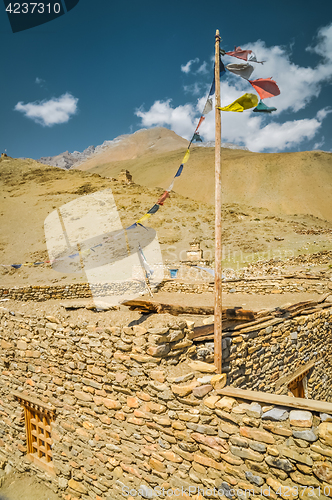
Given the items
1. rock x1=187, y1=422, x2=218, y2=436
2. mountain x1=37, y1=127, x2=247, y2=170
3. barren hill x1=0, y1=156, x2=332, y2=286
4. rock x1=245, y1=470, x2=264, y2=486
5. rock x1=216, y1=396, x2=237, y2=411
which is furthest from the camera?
mountain x1=37, y1=127, x2=247, y2=170

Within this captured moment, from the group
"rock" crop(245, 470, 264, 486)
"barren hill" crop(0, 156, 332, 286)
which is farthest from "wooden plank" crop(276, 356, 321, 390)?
"barren hill" crop(0, 156, 332, 286)

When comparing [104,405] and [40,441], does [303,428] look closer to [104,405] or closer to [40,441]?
[104,405]

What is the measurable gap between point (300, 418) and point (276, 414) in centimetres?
22

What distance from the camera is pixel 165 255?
25.3 metres

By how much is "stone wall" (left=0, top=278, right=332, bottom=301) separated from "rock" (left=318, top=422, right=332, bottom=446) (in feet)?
22.2

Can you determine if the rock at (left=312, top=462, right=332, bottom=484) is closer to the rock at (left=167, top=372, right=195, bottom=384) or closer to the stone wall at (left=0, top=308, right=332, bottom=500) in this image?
the stone wall at (left=0, top=308, right=332, bottom=500)

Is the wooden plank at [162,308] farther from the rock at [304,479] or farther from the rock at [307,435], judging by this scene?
the rock at [304,479]

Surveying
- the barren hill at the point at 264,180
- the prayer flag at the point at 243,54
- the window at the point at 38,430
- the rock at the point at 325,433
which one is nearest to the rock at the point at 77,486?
the window at the point at 38,430

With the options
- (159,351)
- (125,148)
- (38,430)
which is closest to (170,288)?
(38,430)

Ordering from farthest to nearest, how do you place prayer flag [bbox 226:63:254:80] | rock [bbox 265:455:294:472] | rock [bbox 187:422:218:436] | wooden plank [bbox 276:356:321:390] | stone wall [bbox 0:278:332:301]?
stone wall [bbox 0:278:332:301] < wooden plank [bbox 276:356:321:390] < prayer flag [bbox 226:63:254:80] < rock [bbox 187:422:218:436] < rock [bbox 265:455:294:472]

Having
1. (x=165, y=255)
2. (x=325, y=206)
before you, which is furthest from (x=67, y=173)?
(x=325, y=206)

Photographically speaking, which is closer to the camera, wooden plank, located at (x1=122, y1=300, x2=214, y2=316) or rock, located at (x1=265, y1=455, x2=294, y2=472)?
rock, located at (x1=265, y1=455, x2=294, y2=472)

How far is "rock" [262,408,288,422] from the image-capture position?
8.93 ft

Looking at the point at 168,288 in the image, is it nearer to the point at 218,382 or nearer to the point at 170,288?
the point at 170,288
